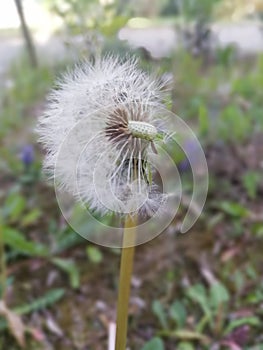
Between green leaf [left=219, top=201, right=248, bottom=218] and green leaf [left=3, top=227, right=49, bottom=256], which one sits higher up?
green leaf [left=3, top=227, right=49, bottom=256]

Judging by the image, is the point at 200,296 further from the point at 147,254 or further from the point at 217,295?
the point at 147,254

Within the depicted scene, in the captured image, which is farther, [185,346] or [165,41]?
[165,41]

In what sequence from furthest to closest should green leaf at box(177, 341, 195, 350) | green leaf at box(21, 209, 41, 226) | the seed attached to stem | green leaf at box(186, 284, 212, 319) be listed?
green leaf at box(21, 209, 41, 226) < green leaf at box(186, 284, 212, 319) < green leaf at box(177, 341, 195, 350) < the seed attached to stem

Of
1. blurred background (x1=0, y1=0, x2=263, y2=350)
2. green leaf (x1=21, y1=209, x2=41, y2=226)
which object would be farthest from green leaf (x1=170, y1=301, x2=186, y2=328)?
green leaf (x1=21, y1=209, x2=41, y2=226)

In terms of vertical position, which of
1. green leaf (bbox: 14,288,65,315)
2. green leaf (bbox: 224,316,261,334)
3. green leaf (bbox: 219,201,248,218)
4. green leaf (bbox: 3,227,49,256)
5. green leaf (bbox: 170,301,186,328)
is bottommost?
green leaf (bbox: 224,316,261,334)

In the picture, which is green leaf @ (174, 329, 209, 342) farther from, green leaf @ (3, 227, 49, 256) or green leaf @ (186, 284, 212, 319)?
green leaf @ (3, 227, 49, 256)

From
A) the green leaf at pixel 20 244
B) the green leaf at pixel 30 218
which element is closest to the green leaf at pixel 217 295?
the green leaf at pixel 20 244

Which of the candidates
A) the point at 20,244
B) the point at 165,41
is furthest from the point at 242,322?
the point at 165,41

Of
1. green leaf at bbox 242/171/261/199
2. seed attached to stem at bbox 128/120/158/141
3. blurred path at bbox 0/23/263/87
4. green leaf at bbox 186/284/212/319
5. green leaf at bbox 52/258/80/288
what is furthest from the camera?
blurred path at bbox 0/23/263/87
